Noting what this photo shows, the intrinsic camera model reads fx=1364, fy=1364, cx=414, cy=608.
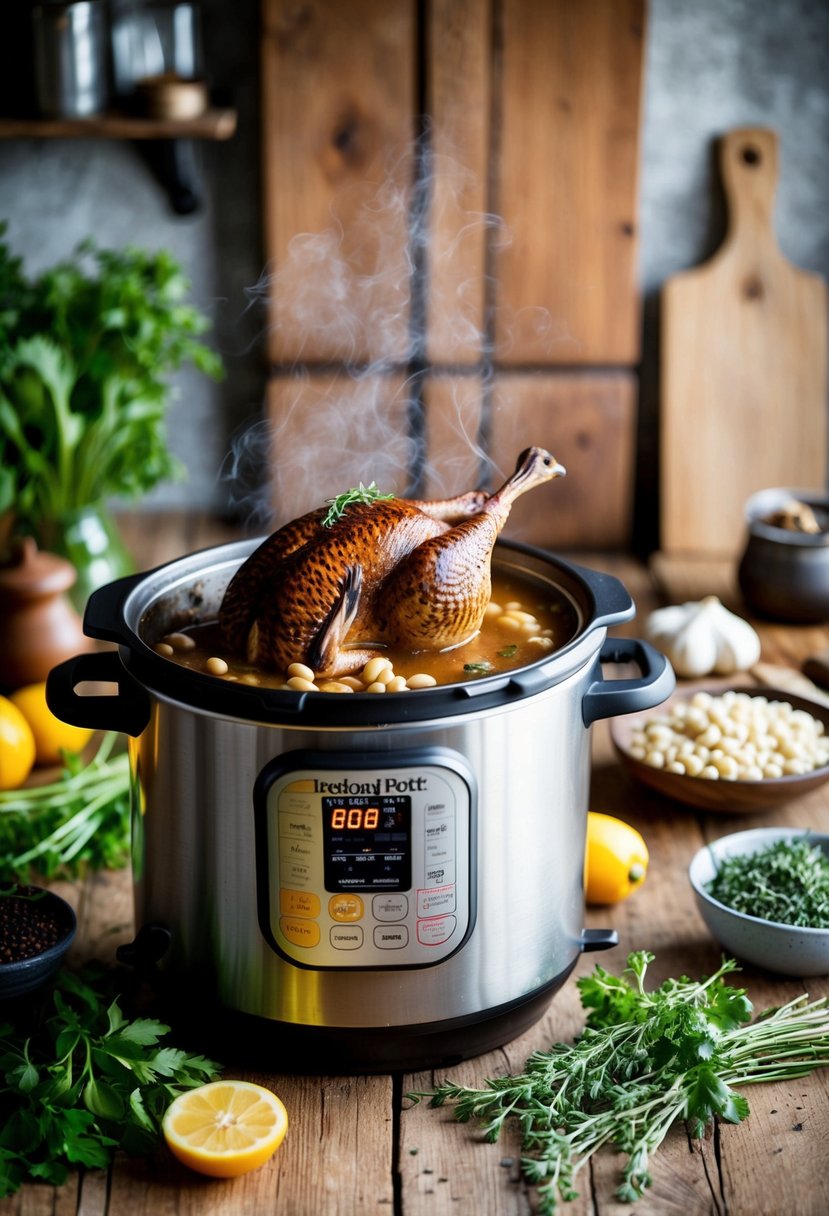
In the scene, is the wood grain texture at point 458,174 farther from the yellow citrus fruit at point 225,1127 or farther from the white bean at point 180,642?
the yellow citrus fruit at point 225,1127

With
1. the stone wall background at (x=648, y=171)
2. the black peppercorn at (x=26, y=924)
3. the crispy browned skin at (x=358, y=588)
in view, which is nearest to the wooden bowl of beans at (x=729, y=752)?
the crispy browned skin at (x=358, y=588)

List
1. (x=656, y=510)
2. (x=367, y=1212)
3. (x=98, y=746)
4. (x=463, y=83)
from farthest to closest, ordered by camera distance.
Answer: (x=656, y=510), (x=463, y=83), (x=98, y=746), (x=367, y=1212)

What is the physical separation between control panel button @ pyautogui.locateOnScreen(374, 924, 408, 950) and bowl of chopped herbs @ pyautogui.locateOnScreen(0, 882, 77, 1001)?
378 mm

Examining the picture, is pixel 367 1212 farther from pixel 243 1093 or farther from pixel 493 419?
pixel 493 419

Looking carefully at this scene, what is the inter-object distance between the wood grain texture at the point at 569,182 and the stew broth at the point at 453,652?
4.99 feet

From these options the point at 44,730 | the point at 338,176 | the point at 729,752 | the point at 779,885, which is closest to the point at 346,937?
the point at 779,885

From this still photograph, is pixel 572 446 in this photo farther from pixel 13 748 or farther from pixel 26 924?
pixel 26 924

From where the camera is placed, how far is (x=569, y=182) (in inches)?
118

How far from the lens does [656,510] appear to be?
3.37m

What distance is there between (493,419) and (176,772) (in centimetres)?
187

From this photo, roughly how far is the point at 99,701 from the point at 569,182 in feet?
6.51

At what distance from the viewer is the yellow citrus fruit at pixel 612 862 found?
1772 mm

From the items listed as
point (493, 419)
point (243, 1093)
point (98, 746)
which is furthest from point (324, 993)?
point (493, 419)

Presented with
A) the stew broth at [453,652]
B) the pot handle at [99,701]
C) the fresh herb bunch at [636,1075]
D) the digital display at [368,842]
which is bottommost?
the fresh herb bunch at [636,1075]
